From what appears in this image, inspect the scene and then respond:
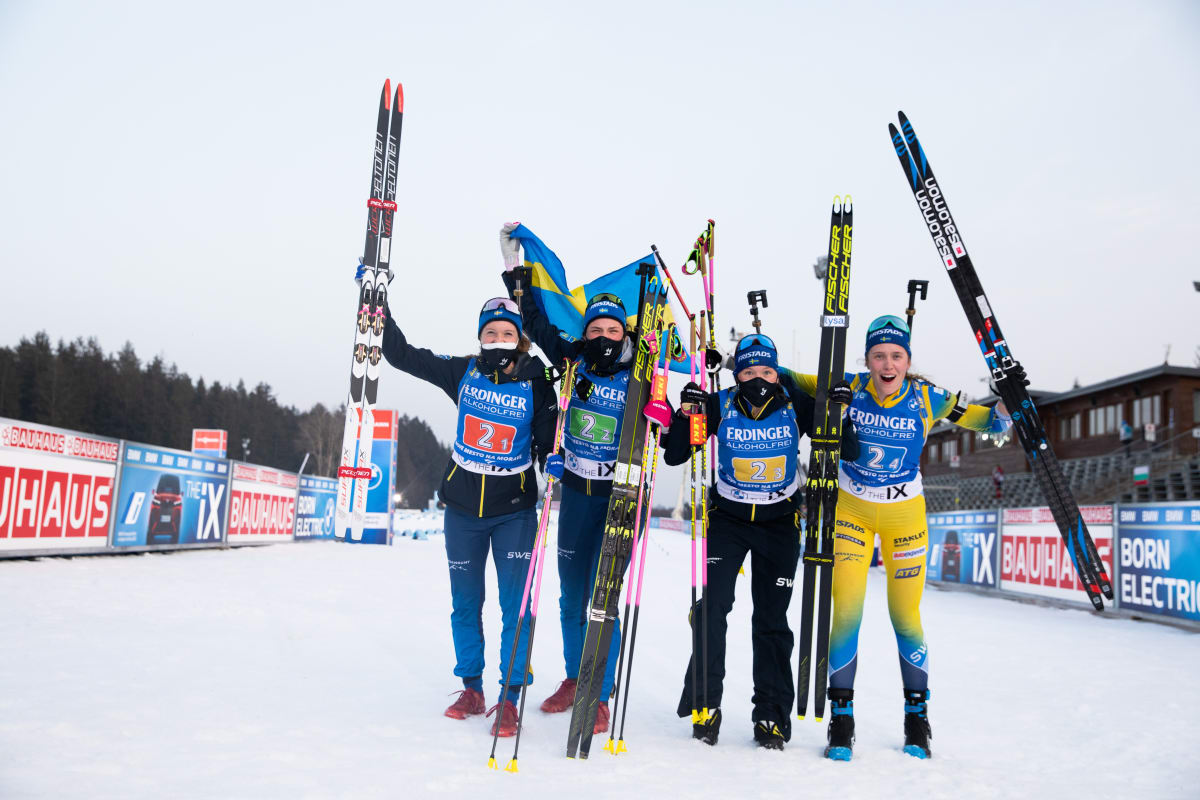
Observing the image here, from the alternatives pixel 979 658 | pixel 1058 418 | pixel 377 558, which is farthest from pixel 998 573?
pixel 1058 418

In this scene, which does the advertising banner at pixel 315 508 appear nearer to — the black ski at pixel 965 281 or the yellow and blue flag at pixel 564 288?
the yellow and blue flag at pixel 564 288

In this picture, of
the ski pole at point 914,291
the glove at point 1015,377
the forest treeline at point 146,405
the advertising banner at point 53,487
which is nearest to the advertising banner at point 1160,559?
the glove at point 1015,377

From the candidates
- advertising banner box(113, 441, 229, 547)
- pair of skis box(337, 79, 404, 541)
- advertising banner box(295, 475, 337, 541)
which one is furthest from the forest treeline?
pair of skis box(337, 79, 404, 541)

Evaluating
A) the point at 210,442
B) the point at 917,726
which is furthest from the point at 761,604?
the point at 210,442

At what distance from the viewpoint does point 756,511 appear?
3.99 metres

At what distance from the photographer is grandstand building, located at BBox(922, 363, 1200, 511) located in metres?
21.5

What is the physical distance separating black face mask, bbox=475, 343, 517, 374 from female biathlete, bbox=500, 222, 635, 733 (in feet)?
0.58

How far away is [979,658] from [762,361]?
4.65 metres

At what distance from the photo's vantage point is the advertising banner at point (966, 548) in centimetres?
1294

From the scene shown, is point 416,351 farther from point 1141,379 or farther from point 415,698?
point 1141,379

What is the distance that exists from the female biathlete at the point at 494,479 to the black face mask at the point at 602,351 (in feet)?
0.89

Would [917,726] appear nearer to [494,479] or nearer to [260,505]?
[494,479]

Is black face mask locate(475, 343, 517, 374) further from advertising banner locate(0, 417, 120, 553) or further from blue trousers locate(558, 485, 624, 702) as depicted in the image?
advertising banner locate(0, 417, 120, 553)

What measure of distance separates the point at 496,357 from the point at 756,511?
1.57 m
